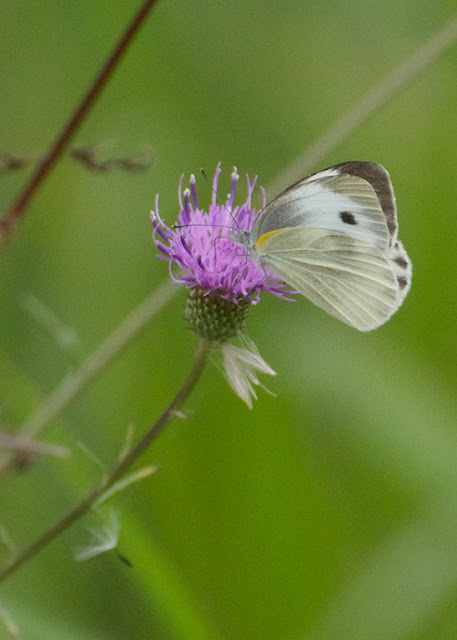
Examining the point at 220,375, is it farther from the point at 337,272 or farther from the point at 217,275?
the point at 217,275

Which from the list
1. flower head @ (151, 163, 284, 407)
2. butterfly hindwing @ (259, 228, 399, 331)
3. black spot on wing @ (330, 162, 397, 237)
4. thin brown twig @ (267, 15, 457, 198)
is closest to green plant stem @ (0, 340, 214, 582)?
flower head @ (151, 163, 284, 407)

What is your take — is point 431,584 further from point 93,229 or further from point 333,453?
point 93,229

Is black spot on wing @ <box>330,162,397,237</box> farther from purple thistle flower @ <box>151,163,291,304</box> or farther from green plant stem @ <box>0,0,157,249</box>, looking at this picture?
green plant stem @ <box>0,0,157,249</box>

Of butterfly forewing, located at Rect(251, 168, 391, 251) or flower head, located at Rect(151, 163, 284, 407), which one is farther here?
butterfly forewing, located at Rect(251, 168, 391, 251)

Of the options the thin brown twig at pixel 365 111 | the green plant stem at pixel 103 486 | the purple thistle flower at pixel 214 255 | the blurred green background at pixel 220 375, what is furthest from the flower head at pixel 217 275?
the thin brown twig at pixel 365 111

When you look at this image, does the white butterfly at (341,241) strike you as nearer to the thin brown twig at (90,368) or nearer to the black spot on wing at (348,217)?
the black spot on wing at (348,217)
